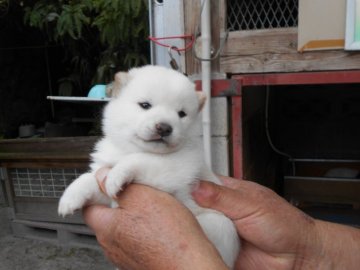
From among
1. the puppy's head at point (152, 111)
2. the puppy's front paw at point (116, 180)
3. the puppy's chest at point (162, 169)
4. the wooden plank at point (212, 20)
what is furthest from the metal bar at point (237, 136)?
the puppy's front paw at point (116, 180)

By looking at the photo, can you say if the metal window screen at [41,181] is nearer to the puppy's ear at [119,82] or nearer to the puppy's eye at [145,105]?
the puppy's ear at [119,82]

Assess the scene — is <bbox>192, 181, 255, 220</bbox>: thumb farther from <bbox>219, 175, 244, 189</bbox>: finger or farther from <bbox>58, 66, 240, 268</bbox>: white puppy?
<bbox>219, 175, 244, 189</bbox>: finger

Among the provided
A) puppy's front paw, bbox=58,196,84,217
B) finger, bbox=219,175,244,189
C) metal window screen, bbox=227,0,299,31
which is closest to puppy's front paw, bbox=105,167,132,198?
puppy's front paw, bbox=58,196,84,217


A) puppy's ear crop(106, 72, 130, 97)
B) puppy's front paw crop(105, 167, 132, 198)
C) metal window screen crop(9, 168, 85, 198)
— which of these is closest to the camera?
puppy's front paw crop(105, 167, 132, 198)

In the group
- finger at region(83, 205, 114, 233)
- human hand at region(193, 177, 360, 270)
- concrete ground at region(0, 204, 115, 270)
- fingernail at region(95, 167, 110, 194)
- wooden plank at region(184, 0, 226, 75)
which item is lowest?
concrete ground at region(0, 204, 115, 270)

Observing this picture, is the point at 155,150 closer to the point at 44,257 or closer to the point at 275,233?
the point at 275,233

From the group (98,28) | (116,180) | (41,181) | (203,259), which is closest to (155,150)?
(116,180)

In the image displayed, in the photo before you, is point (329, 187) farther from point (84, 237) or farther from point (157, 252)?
point (157, 252)

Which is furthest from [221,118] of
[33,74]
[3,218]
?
[33,74]
